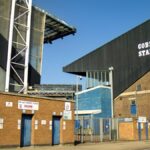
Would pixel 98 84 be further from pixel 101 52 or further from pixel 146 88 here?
pixel 146 88

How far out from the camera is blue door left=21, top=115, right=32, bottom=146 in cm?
2914

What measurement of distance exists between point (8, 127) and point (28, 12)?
42.0 meters

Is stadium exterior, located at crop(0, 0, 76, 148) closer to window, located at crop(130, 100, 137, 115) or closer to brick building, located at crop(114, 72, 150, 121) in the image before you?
brick building, located at crop(114, 72, 150, 121)

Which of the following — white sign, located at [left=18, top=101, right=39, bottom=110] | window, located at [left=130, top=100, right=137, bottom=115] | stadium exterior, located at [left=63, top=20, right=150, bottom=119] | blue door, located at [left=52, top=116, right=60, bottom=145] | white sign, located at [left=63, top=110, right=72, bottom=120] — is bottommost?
blue door, located at [left=52, top=116, right=60, bottom=145]

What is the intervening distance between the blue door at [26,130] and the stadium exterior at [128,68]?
121 ft

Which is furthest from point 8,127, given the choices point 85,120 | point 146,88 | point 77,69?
point 77,69

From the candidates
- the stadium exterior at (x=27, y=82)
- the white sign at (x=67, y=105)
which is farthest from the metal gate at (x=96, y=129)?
the white sign at (x=67, y=105)

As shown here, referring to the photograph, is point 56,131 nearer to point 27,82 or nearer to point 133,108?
point 27,82

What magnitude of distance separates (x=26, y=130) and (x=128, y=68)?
42.3 metres

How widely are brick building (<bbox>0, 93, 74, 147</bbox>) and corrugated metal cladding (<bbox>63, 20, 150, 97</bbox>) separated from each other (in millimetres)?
35163

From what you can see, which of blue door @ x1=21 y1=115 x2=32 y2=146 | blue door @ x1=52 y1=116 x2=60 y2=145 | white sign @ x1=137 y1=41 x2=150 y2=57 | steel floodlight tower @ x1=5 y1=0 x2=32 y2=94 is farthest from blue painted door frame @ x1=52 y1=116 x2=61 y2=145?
white sign @ x1=137 y1=41 x2=150 y2=57

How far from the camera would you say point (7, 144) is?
2720cm

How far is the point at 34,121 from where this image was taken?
29.8 meters

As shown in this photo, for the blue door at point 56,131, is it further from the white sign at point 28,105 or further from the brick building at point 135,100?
the brick building at point 135,100
